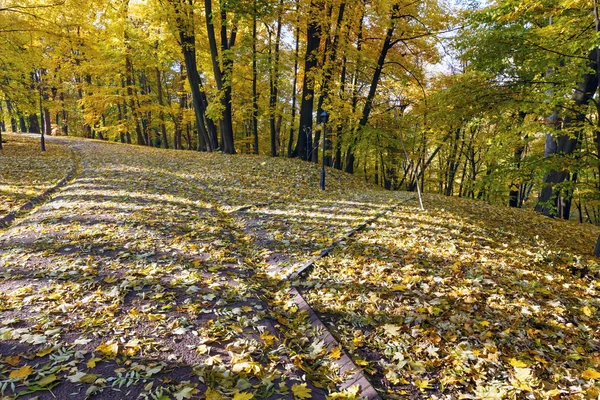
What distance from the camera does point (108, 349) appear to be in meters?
2.50

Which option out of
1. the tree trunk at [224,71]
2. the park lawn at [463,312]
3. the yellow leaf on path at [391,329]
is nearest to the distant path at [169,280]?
the park lawn at [463,312]

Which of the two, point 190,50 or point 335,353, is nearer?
point 335,353

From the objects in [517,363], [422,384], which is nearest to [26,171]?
[422,384]

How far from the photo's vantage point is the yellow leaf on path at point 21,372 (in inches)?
84.7

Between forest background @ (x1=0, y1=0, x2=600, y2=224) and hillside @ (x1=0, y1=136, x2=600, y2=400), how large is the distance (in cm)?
233

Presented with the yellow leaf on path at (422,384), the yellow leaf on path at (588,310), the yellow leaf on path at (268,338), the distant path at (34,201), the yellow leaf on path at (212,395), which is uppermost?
the distant path at (34,201)

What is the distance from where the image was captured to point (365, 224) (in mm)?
6160

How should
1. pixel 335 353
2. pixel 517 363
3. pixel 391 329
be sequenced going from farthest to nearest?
pixel 391 329, pixel 335 353, pixel 517 363

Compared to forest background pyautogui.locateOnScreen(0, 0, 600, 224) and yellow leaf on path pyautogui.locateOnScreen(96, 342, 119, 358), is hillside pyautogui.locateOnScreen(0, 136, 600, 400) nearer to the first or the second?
yellow leaf on path pyautogui.locateOnScreen(96, 342, 119, 358)

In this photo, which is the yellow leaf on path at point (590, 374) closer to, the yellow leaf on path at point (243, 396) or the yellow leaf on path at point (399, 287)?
the yellow leaf on path at point (399, 287)

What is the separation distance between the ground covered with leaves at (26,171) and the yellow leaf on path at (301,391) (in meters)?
6.68

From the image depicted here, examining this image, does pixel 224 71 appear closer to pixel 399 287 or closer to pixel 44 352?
pixel 399 287

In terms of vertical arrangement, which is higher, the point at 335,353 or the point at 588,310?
the point at 588,310

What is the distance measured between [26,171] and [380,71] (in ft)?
42.8
